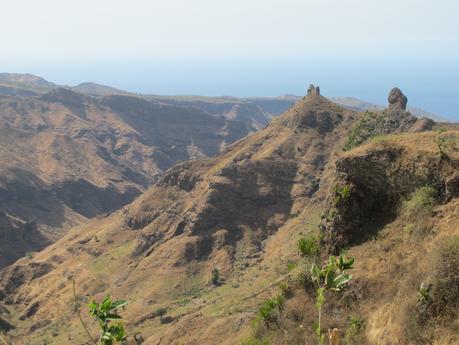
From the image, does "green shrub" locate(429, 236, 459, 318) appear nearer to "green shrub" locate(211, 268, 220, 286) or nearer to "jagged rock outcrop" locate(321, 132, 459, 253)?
"jagged rock outcrop" locate(321, 132, 459, 253)

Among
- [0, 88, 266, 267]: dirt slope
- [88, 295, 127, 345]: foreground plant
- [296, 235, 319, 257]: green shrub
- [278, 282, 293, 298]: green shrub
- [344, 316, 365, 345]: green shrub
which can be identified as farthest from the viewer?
[0, 88, 266, 267]: dirt slope

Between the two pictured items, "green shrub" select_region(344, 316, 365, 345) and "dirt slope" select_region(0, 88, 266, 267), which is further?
"dirt slope" select_region(0, 88, 266, 267)

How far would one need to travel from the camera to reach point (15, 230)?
325ft

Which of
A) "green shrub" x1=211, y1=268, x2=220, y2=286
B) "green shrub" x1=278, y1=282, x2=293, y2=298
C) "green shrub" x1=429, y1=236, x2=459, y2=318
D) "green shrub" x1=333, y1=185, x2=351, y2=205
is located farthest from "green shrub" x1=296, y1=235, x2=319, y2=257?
"green shrub" x1=211, y1=268, x2=220, y2=286

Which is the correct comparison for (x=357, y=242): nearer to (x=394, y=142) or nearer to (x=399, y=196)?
(x=399, y=196)

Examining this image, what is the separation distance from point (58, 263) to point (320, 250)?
201 feet

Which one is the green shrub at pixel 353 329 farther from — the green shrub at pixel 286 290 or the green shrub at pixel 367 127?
the green shrub at pixel 367 127

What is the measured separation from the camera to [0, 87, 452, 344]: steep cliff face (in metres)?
53.9

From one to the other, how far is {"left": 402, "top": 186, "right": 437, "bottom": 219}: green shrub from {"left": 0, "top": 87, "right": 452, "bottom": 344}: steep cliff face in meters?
24.4

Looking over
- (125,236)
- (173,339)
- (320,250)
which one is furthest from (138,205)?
(320,250)

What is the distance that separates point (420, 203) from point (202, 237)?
43.5m

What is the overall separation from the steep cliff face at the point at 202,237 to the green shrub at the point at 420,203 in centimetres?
2439

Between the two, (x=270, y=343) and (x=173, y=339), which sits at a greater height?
(x=270, y=343)

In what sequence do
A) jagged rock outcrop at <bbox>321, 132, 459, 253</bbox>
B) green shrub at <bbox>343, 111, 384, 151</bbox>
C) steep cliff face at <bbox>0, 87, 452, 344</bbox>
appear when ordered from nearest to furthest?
1. jagged rock outcrop at <bbox>321, 132, 459, 253</bbox>
2. steep cliff face at <bbox>0, 87, 452, 344</bbox>
3. green shrub at <bbox>343, 111, 384, 151</bbox>
